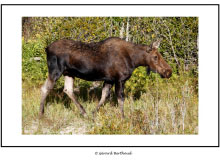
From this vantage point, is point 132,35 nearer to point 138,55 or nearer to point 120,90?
point 138,55

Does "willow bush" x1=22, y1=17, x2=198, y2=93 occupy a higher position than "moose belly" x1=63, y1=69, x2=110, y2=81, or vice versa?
"willow bush" x1=22, y1=17, x2=198, y2=93

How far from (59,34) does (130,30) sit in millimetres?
2485

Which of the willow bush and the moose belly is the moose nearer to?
the moose belly

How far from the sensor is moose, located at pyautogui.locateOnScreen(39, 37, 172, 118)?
7051 mm

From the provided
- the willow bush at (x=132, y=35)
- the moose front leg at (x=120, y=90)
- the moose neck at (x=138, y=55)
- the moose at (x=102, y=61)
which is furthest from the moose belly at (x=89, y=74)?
the willow bush at (x=132, y=35)

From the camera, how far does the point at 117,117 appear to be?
687cm

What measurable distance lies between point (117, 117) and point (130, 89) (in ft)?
7.93

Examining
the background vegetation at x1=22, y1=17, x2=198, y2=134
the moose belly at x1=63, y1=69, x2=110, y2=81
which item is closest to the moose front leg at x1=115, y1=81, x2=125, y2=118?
A: the background vegetation at x1=22, y1=17, x2=198, y2=134

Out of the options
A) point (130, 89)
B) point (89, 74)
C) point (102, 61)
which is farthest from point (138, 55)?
point (130, 89)

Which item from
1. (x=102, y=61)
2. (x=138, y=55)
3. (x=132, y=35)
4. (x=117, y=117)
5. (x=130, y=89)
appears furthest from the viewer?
(x=132, y=35)

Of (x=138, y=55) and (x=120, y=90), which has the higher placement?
(x=138, y=55)

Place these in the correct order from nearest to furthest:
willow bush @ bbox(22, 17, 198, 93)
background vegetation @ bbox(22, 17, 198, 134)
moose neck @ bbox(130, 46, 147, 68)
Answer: background vegetation @ bbox(22, 17, 198, 134)
moose neck @ bbox(130, 46, 147, 68)
willow bush @ bbox(22, 17, 198, 93)
